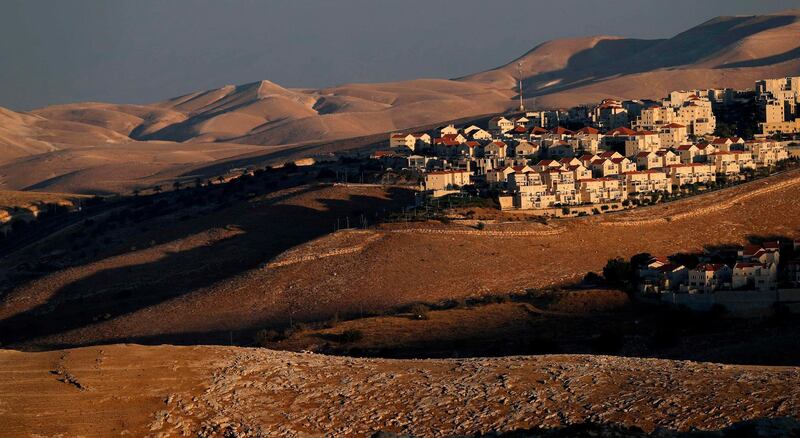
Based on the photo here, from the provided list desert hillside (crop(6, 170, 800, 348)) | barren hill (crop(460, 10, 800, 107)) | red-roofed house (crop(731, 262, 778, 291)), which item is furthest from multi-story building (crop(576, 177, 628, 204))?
barren hill (crop(460, 10, 800, 107))

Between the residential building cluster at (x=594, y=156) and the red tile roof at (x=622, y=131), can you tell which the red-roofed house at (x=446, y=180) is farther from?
the red tile roof at (x=622, y=131)

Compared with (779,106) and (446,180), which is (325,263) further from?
(779,106)

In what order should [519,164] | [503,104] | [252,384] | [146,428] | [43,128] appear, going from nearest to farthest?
[146,428] → [252,384] → [519,164] → [503,104] → [43,128]

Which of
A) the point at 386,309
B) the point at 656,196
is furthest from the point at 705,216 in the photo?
the point at 386,309

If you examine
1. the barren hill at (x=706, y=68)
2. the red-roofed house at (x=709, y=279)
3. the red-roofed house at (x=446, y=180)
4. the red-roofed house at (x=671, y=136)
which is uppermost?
the barren hill at (x=706, y=68)

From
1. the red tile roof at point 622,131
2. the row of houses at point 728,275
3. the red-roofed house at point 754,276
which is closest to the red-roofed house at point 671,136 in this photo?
the red tile roof at point 622,131

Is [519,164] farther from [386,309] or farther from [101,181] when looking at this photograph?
[101,181]
